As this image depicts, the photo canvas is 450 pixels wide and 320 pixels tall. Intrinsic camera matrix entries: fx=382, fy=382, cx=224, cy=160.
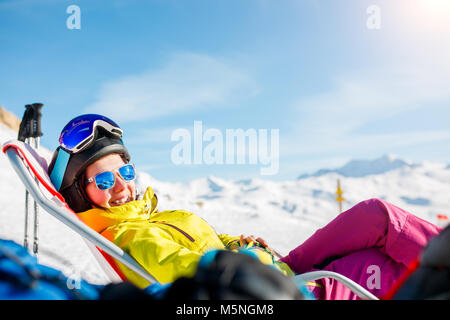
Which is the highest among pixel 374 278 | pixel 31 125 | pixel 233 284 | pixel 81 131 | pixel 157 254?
pixel 31 125

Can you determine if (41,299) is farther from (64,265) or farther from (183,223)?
(64,265)

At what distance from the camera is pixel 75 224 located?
2.22m

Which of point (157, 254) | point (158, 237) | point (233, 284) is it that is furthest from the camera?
A: point (158, 237)

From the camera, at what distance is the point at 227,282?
1.14m

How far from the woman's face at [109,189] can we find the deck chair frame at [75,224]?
0.96 feet

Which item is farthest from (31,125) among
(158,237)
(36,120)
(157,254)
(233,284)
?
(233,284)

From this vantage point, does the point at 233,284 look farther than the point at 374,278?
No

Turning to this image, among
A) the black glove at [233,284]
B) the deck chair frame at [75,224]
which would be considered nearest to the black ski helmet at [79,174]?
the deck chair frame at [75,224]

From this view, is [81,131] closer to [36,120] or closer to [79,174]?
[79,174]

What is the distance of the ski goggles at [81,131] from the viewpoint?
114 inches

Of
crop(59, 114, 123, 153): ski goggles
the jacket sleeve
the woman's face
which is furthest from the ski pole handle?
the jacket sleeve

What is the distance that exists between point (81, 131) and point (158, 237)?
120 cm
